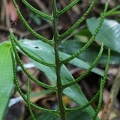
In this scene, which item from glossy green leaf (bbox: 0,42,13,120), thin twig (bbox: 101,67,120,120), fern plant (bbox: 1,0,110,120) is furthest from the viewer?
thin twig (bbox: 101,67,120,120)

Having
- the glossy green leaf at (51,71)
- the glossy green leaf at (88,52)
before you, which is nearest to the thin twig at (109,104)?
the glossy green leaf at (88,52)

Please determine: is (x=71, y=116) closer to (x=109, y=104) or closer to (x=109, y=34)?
(x=109, y=104)

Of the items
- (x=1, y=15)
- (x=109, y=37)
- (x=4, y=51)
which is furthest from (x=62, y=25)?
(x=4, y=51)

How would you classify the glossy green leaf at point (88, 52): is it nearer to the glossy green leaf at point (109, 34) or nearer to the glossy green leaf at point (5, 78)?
the glossy green leaf at point (109, 34)

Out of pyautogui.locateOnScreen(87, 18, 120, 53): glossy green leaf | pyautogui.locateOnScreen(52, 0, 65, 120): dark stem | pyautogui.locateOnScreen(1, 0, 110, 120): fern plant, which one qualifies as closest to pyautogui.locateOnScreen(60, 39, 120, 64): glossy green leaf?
pyautogui.locateOnScreen(87, 18, 120, 53): glossy green leaf

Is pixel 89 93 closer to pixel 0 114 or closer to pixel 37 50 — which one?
pixel 37 50

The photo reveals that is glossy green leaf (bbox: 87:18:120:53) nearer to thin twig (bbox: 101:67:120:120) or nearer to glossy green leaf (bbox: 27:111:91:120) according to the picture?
thin twig (bbox: 101:67:120:120)

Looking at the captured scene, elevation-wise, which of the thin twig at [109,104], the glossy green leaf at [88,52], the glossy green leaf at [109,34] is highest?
the glossy green leaf at [109,34]
